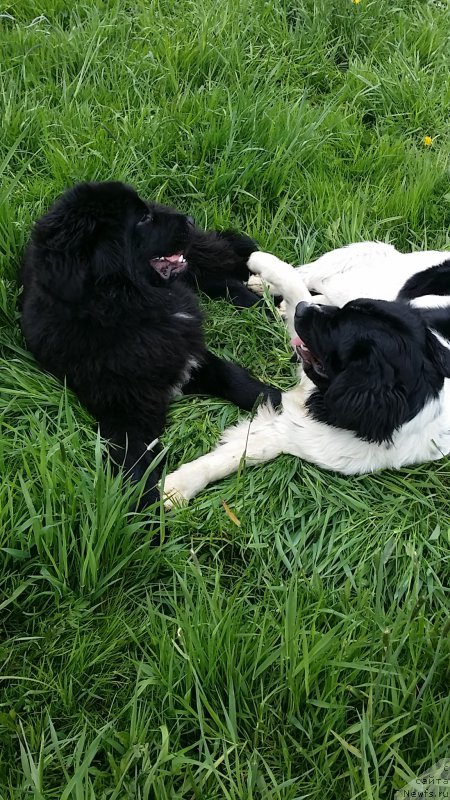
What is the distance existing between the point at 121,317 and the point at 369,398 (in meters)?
0.91

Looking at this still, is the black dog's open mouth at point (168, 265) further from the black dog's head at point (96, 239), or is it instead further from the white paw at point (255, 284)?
the white paw at point (255, 284)

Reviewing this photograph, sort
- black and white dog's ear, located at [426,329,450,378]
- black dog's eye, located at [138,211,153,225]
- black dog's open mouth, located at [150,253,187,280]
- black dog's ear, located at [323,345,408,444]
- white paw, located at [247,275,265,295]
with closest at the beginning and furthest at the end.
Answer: black dog's ear, located at [323,345,408,444] < black and white dog's ear, located at [426,329,450,378] < black dog's eye, located at [138,211,153,225] < black dog's open mouth, located at [150,253,187,280] < white paw, located at [247,275,265,295]

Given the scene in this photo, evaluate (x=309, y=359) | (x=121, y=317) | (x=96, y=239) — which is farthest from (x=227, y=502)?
(x=96, y=239)

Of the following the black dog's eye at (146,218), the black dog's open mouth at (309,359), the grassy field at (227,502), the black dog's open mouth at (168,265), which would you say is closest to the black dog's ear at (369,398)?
the black dog's open mouth at (309,359)

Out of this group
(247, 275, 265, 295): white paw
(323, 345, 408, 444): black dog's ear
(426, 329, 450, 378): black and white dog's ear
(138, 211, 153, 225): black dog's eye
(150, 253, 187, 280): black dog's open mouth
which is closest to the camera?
(323, 345, 408, 444): black dog's ear

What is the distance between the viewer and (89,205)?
218 centimetres

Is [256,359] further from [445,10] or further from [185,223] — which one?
[445,10]

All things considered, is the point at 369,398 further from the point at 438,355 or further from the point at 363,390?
the point at 438,355

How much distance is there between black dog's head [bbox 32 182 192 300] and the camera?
212 cm

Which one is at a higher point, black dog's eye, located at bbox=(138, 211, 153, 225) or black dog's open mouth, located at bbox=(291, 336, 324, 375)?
black dog's eye, located at bbox=(138, 211, 153, 225)

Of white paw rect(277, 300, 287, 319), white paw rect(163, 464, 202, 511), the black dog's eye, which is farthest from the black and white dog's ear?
the black dog's eye

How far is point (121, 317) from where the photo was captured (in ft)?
7.50

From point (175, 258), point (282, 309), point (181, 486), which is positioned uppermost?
point (175, 258)

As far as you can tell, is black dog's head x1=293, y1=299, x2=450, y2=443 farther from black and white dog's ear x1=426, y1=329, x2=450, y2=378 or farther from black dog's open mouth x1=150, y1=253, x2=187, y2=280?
black dog's open mouth x1=150, y1=253, x2=187, y2=280
